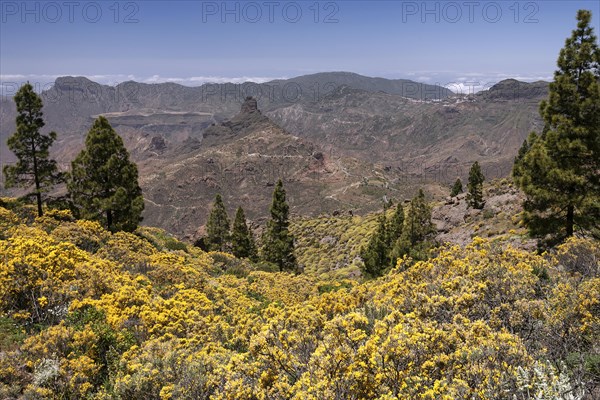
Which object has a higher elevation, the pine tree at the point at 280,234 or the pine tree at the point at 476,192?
the pine tree at the point at 476,192

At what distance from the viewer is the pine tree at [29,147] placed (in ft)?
91.2

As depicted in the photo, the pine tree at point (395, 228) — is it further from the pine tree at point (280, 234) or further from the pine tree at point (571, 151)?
the pine tree at point (571, 151)

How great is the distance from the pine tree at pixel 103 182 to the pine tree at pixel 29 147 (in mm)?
1974

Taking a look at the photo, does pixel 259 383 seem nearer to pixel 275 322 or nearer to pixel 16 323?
pixel 275 322

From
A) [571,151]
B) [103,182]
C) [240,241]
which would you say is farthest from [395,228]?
[103,182]

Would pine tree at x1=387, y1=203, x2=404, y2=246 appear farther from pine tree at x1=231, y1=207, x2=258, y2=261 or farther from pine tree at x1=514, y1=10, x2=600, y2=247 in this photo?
pine tree at x1=514, y1=10, x2=600, y2=247

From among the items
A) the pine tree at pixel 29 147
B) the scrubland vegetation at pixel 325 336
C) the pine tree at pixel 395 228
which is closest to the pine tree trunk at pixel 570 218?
the scrubland vegetation at pixel 325 336

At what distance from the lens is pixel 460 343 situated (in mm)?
6570

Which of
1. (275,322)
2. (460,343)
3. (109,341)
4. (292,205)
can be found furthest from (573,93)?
(292,205)

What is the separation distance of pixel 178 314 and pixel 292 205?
17639 centimetres

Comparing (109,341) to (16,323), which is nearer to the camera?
(109,341)

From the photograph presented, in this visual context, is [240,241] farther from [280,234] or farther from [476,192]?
[476,192]

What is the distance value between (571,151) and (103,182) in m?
28.7

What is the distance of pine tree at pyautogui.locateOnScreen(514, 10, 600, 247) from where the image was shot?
1859cm
